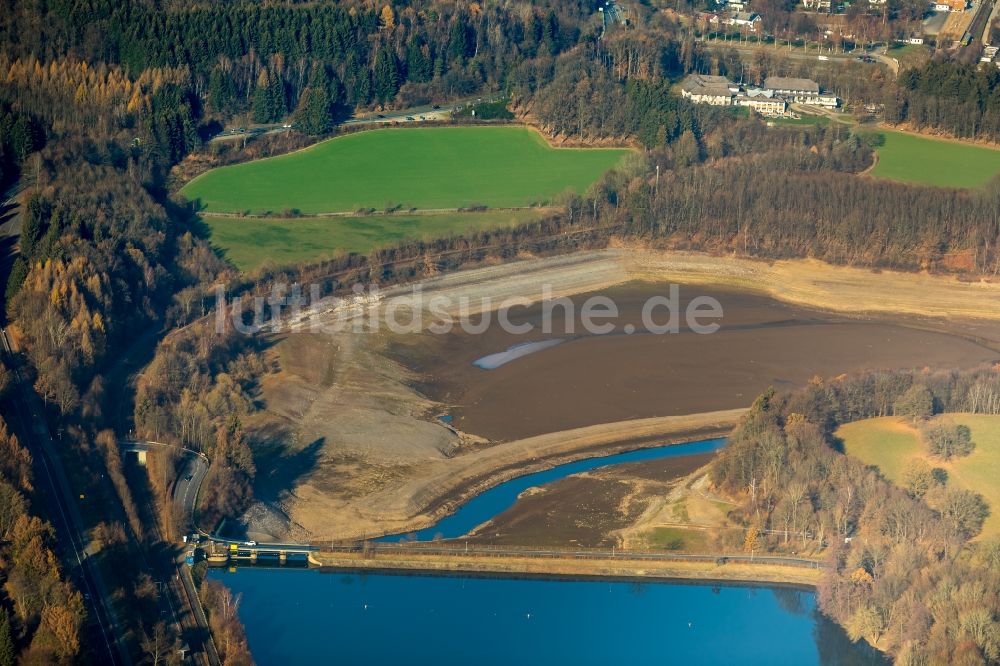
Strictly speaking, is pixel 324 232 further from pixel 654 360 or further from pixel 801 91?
pixel 801 91

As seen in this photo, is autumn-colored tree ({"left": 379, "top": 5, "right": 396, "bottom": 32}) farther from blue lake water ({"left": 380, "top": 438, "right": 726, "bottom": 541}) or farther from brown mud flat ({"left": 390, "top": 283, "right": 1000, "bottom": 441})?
blue lake water ({"left": 380, "top": 438, "right": 726, "bottom": 541})

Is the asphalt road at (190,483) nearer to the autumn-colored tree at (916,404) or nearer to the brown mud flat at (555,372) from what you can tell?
the brown mud flat at (555,372)

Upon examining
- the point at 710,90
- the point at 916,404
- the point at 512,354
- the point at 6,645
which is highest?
the point at 710,90

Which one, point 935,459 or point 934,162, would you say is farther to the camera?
point 934,162

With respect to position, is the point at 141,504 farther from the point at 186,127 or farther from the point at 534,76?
the point at 534,76

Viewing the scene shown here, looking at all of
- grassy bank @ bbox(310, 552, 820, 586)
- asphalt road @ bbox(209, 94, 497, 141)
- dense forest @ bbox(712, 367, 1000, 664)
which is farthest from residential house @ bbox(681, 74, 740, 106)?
grassy bank @ bbox(310, 552, 820, 586)

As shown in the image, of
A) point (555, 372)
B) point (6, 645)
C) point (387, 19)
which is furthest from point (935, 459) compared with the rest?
point (387, 19)

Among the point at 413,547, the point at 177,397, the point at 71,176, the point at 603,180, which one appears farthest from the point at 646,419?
the point at 71,176
